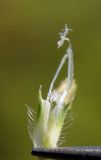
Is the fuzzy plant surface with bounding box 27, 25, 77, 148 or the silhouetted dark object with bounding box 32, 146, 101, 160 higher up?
the fuzzy plant surface with bounding box 27, 25, 77, 148

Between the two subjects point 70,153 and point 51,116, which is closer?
point 70,153

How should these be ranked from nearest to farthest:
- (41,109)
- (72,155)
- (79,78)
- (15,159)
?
1. (72,155)
2. (41,109)
3. (15,159)
4. (79,78)

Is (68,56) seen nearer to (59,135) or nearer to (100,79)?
(59,135)

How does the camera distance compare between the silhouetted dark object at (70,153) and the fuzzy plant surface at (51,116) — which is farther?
the fuzzy plant surface at (51,116)

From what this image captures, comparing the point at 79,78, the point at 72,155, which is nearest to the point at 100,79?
the point at 79,78

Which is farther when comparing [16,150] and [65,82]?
[16,150]

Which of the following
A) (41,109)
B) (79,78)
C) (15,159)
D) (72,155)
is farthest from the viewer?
(79,78)

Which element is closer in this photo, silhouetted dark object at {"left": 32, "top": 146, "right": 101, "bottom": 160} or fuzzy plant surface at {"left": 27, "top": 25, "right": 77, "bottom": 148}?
silhouetted dark object at {"left": 32, "top": 146, "right": 101, "bottom": 160}

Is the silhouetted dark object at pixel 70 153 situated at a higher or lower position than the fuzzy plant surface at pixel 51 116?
lower
